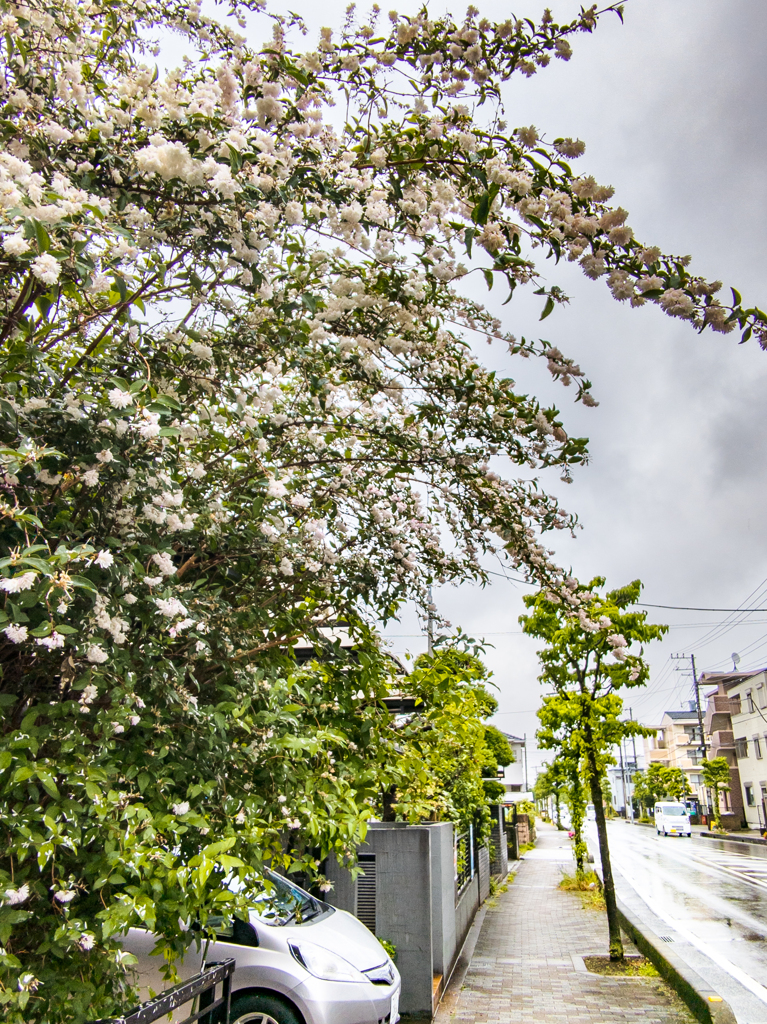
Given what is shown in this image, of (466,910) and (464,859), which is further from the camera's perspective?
(464,859)

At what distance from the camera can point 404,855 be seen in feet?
21.6

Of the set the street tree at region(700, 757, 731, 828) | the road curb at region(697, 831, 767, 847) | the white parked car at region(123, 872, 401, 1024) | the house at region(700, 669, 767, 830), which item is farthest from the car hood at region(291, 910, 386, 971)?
the street tree at region(700, 757, 731, 828)

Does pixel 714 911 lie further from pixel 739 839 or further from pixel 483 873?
pixel 739 839

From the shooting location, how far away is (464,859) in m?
11.1

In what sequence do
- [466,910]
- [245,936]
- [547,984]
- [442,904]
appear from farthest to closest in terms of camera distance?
[466,910] → [547,984] → [442,904] → [245,936]

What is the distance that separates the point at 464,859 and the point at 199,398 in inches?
401

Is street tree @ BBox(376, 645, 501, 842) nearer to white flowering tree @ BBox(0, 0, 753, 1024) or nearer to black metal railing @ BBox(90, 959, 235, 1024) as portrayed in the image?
white flowering tree @ BBox(0, 0, 753, 1024)

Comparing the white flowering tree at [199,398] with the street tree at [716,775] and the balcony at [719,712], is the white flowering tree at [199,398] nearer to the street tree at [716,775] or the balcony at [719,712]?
the street tree at [716,775]

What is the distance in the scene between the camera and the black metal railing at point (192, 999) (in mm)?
2061

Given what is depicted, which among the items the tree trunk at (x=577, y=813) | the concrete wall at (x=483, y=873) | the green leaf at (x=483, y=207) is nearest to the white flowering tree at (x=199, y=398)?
the green leaf at (x=483, y=207)

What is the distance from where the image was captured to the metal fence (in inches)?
401

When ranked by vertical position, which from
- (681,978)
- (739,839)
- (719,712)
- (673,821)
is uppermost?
(719,712)

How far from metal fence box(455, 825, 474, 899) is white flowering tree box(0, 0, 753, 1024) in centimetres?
755

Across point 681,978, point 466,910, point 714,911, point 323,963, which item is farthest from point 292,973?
point 714,911
